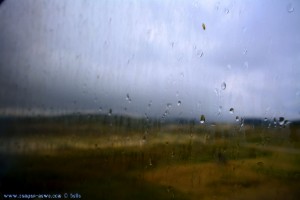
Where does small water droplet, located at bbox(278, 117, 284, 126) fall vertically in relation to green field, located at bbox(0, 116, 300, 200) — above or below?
above

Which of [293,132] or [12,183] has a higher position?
[293,132]

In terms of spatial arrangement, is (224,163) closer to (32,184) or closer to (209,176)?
(209,176)

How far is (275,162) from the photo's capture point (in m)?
1.40

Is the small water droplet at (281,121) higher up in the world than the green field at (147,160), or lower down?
higher up

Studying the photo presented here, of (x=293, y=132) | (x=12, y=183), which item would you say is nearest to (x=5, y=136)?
(x=12, y=183)

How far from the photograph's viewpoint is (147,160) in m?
1.38

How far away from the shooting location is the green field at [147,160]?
1374mm

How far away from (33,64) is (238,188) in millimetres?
1004

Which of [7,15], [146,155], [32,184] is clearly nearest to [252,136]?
[146,155]

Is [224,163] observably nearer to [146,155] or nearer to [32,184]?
A: [146,155]

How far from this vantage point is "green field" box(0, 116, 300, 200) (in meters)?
1.37

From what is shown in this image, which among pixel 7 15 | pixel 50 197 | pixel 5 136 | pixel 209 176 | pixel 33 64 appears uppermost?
pixel 7 15

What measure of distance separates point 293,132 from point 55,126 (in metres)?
0.98

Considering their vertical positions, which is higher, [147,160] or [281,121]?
[281,121]
